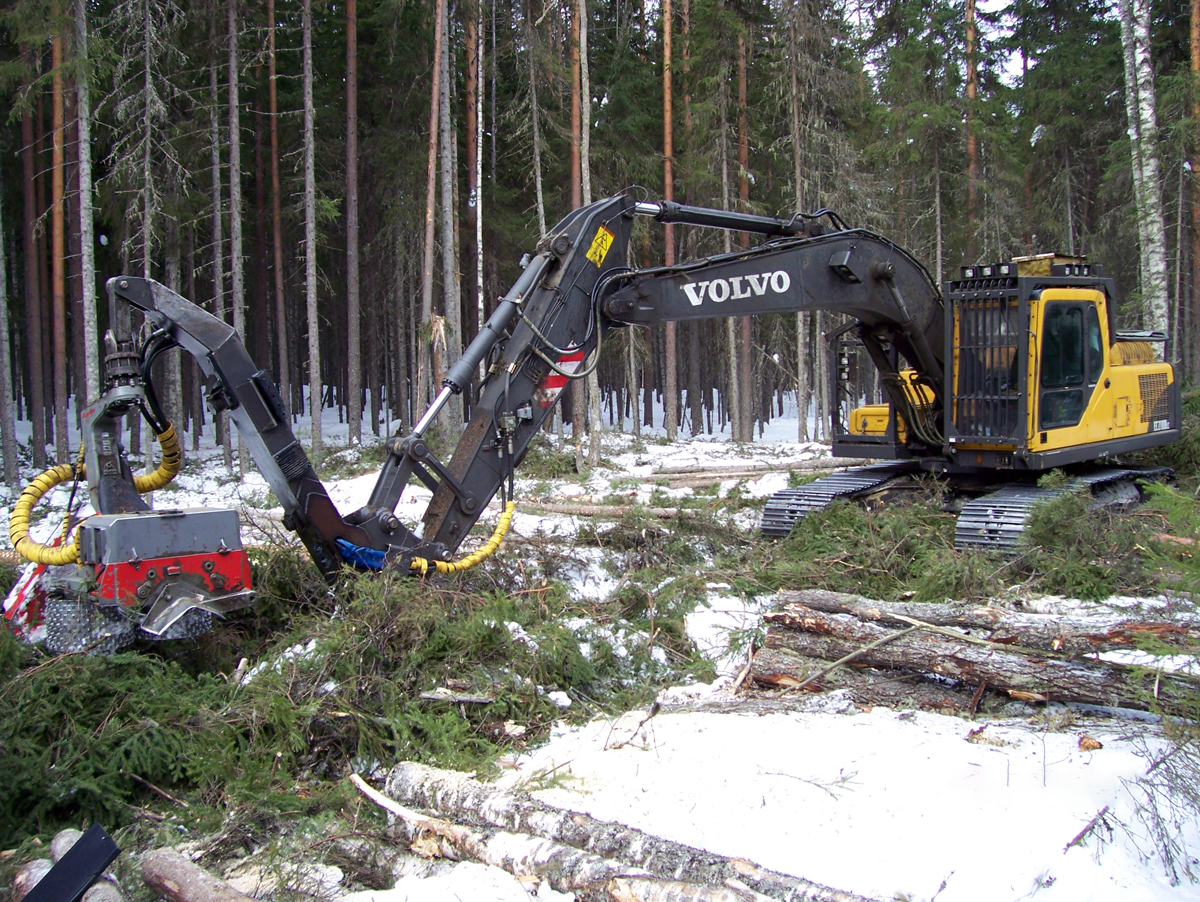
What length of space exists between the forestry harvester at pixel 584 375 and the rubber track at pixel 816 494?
1.1 inches

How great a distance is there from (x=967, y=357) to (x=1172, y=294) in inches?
789

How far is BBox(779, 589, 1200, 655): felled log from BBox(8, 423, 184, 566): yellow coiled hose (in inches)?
167

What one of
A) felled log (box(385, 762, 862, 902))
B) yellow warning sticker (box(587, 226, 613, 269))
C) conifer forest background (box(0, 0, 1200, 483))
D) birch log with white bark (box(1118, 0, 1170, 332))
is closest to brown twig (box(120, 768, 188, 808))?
felled log (box(385, 762, 862, 902))

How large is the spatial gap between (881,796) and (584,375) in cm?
370

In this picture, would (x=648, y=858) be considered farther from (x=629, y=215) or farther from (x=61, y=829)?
(x=629, y=215)

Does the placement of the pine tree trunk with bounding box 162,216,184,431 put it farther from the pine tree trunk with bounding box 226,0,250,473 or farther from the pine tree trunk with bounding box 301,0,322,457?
the pine tree trunk with bounding box 301,0,322,457

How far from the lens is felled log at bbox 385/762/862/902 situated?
3117mm

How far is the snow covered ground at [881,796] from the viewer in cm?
327

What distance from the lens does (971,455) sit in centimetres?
827

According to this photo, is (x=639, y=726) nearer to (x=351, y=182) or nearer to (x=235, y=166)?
(x=351, y=182)

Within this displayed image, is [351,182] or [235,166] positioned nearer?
[235,166]

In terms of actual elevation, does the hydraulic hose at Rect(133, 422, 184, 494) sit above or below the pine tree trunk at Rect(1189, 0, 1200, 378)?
below

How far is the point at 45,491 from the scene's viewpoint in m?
5.50

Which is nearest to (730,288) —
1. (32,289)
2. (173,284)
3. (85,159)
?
(85,159)
